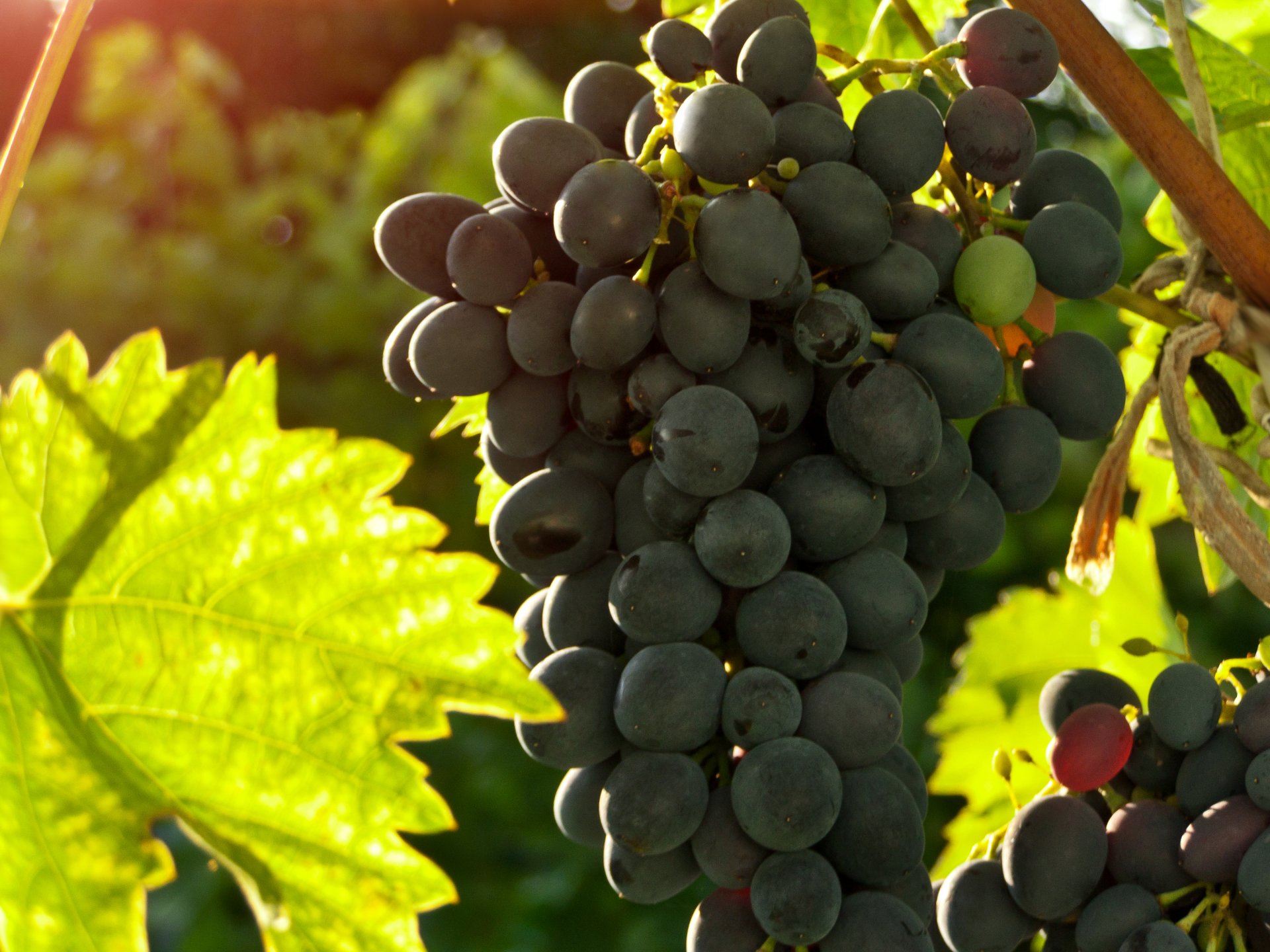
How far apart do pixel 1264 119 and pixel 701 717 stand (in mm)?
480

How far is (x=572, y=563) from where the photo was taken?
1.64 ft

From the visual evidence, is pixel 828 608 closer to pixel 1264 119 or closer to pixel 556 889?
pixel 1264 119

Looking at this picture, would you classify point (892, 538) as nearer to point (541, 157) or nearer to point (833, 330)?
point (833, 330)

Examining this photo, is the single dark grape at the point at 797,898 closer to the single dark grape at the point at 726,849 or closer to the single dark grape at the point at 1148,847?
the single dark grape at the point at 726,849

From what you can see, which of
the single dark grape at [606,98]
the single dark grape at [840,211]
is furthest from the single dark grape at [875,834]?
the single dark grape at [606,98]

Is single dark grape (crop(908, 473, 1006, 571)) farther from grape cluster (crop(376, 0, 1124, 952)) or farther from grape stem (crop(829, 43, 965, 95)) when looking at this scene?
grape stem (crop(829, 43, 965, 95))

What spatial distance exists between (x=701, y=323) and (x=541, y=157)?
100mm

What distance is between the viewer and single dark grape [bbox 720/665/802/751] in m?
0.45

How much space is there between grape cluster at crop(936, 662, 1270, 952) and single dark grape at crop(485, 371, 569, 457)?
0.83 feet

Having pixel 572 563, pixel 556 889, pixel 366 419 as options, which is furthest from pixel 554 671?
pixel 366 419

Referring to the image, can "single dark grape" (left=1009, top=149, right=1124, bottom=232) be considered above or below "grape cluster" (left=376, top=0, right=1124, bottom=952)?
above

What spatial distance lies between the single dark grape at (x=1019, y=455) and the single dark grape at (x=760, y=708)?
0.14 meters

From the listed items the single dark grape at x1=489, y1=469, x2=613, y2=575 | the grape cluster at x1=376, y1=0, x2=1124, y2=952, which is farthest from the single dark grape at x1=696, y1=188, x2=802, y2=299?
the single dark grape at x1=489, y1=469, x2=613, y2=575

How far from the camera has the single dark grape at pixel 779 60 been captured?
0.49 meters
